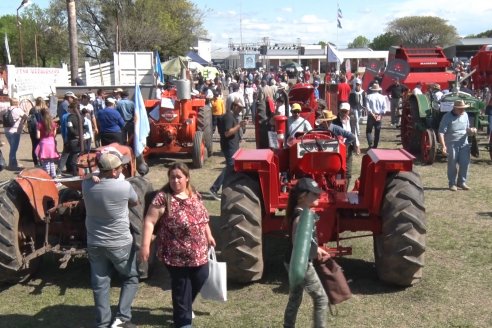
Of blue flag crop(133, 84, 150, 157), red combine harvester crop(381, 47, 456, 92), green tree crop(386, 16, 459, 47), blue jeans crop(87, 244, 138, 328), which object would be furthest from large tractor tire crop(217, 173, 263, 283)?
green tree crop(386, 16, 459, 47)

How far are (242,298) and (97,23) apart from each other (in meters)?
41.2

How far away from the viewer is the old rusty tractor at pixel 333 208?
5.30 metres

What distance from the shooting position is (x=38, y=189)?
5906 millimetres

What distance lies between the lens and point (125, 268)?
465 centimetres

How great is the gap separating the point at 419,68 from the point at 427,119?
578cm

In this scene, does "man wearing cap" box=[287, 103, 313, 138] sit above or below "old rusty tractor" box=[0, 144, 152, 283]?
above

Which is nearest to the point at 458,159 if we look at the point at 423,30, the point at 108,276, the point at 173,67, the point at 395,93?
the point at 108,276

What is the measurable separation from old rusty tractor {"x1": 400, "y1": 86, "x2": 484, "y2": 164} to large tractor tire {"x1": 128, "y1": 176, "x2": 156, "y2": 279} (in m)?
7.18

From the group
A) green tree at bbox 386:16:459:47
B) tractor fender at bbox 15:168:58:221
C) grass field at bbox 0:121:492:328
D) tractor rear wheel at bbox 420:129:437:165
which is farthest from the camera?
green tree at bbox 386:16:459:47

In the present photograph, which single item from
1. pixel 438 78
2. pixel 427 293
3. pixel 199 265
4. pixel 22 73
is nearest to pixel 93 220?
pixel 199 265

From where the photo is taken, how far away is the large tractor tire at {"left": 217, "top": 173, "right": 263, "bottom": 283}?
17.7 feet

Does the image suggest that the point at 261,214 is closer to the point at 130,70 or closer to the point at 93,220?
the point at 93,220

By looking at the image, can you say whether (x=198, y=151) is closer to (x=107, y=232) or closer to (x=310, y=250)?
(x=107, y=232)

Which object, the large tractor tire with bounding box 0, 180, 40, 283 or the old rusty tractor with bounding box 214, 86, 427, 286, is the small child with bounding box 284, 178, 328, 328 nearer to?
the old rusty tractor with bounding box 214, 86, 427, 286
